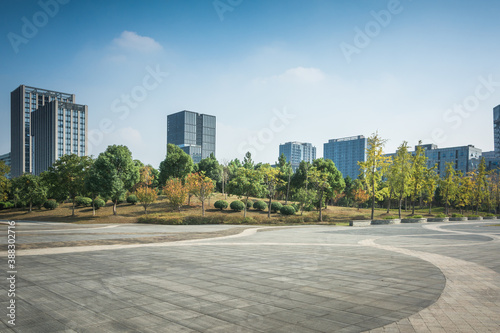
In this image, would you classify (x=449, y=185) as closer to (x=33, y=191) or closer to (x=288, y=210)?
(x=288, y=210)

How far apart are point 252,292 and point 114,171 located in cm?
3319

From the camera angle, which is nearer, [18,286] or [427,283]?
[18,286]

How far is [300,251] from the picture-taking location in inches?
494

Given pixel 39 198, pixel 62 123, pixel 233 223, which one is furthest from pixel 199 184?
pixel 62 123

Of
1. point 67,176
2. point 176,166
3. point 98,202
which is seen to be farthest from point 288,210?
point 67,176

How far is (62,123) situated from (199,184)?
138529 millimetres

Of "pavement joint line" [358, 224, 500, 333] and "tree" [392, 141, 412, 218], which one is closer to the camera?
"pavement joint line" [358, 224, 500, 333]

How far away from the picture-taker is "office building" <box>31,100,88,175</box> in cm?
14500

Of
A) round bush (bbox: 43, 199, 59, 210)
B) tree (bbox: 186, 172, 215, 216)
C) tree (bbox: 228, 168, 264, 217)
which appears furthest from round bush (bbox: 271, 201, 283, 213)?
round bush (bbox: 43, 199, 59, 210)

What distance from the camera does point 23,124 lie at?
557 feet

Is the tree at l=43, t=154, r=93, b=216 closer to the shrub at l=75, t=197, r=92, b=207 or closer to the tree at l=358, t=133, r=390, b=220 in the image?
the shrub at l=75, t=197, r=92, b=207

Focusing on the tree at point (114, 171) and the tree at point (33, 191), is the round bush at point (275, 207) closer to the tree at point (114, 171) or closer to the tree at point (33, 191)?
the tree at point (114, 171)

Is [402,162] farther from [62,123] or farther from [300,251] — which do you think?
[62,123]

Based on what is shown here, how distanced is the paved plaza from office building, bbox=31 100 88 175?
157 metres
